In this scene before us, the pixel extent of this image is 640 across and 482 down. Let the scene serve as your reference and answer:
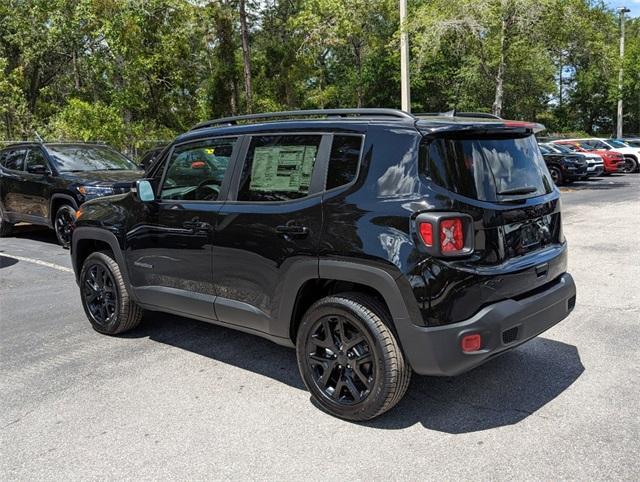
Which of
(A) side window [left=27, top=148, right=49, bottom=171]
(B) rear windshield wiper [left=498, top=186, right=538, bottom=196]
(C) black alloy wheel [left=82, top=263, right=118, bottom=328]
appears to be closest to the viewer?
(B) rear windshield wiper [left=498, top=186, right=538, bottom=196]

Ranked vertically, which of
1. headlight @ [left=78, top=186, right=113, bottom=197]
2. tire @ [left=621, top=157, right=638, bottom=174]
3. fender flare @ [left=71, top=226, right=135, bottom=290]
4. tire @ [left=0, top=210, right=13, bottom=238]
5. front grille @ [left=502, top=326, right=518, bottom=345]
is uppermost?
headlight @ [left=78, top=186, right=113, bottom=197]

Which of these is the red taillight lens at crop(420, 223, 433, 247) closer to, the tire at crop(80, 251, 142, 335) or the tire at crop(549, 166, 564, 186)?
the tire at crop(80, 251, 142, 335)

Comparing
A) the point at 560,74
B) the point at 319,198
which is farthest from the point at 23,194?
the point at 560,74

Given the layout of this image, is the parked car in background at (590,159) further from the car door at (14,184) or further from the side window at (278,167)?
the side window at (278,167)

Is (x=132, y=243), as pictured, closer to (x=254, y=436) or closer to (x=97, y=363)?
(x=97, y=363)

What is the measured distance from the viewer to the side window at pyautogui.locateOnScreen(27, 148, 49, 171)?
10.2 metres

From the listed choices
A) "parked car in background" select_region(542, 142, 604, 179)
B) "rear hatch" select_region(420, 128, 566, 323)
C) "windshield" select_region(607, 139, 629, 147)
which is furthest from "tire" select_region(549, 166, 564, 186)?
"rear hatch" select_region(420, 128, 566, 323)

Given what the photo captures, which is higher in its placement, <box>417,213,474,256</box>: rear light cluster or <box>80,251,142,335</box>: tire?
<box>417,213,474,256</box>: rear light cluster

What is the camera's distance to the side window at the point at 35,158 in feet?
33.3

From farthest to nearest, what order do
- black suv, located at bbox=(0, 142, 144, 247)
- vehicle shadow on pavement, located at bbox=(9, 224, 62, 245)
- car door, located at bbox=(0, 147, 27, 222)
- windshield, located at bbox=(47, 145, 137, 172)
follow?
1. vehicle shadow on pavement, located at bbox=(9, 224, 62, 245)
2. car door, located at bbox=(0, 147, 27, 222)
3. windshield, located at bbox=(47, 145, 137, 172)
4. black suv, located at bbox=(0, 142, 144, 247)

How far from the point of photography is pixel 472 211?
323 cm

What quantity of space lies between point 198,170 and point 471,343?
2.47m

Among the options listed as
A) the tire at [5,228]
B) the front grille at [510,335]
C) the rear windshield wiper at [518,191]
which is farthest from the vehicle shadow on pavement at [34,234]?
the front grille at [510,335]

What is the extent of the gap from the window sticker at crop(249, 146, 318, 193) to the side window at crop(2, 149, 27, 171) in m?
8.20
